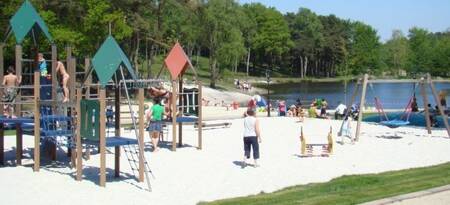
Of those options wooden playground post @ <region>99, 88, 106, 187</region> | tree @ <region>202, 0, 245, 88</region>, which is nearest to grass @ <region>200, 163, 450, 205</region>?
wooden playground post @ <region>99, 88, 106, 187</region>

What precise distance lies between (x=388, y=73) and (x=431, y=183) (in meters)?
160

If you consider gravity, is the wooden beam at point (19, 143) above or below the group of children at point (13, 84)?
below

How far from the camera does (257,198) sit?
36.4ft

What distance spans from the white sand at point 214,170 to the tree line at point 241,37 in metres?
22.8

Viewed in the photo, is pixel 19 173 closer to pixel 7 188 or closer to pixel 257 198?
pixel 7 188

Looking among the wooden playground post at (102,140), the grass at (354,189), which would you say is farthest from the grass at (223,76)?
the grass at (354,189)

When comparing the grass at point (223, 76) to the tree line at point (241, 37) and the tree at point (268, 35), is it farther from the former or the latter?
the tree at point (268, 35)

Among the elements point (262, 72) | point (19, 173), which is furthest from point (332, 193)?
point (262, 72)

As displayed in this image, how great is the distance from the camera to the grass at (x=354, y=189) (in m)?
10.2

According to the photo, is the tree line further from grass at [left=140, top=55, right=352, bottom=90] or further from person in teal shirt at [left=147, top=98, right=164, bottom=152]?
person in teal shirt at [left=147, top=98, right=164, bottom=152]

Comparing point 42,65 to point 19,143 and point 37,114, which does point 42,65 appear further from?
point 37,114

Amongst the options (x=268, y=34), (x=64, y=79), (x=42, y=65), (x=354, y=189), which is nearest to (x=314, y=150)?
(x=354, y=189)

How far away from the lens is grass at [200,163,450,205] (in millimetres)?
10234

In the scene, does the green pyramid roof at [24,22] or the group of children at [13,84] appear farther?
the green pyramid roof at [24,22]
